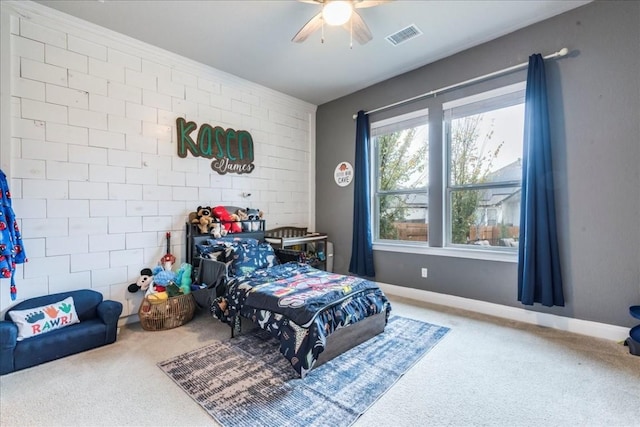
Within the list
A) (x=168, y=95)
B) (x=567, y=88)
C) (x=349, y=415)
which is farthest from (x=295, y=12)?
(x=349, y=415)

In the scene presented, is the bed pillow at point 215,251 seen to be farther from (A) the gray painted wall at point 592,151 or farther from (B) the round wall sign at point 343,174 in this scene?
(A) the gray painted wall at point 592,151

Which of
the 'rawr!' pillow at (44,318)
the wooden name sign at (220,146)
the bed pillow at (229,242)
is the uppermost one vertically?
the wooden name sign at (220,146)

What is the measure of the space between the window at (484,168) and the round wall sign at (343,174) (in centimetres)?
144

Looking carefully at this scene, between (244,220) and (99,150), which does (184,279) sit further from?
(99,150)

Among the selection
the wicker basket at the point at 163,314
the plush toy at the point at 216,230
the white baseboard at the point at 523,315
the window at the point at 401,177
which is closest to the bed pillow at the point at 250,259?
the plush toy at the point at 216,230

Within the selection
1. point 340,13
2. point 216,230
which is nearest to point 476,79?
point 340,13

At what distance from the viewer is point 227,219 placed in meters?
3.65

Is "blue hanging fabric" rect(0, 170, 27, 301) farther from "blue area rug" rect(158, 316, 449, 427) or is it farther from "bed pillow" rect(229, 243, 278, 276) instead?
"bed pillow" rect(229, 243, 278, 276)

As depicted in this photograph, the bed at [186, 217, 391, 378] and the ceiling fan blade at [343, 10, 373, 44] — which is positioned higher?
the ceiling fan blade at [343, 10, 373, 44]

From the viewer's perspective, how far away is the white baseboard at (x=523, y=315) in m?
2.54

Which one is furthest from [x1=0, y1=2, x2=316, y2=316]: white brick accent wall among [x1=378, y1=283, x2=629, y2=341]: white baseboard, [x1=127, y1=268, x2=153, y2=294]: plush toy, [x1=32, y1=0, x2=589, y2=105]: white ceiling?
[x1=378, y1=283, x2=629, y2=341]: white baseboard

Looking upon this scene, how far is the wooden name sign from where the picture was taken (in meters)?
3.45

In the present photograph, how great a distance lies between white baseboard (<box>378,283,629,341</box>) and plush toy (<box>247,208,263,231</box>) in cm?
206

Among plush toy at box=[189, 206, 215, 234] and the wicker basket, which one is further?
plush toy at box=[189, 206, 215, 234]
